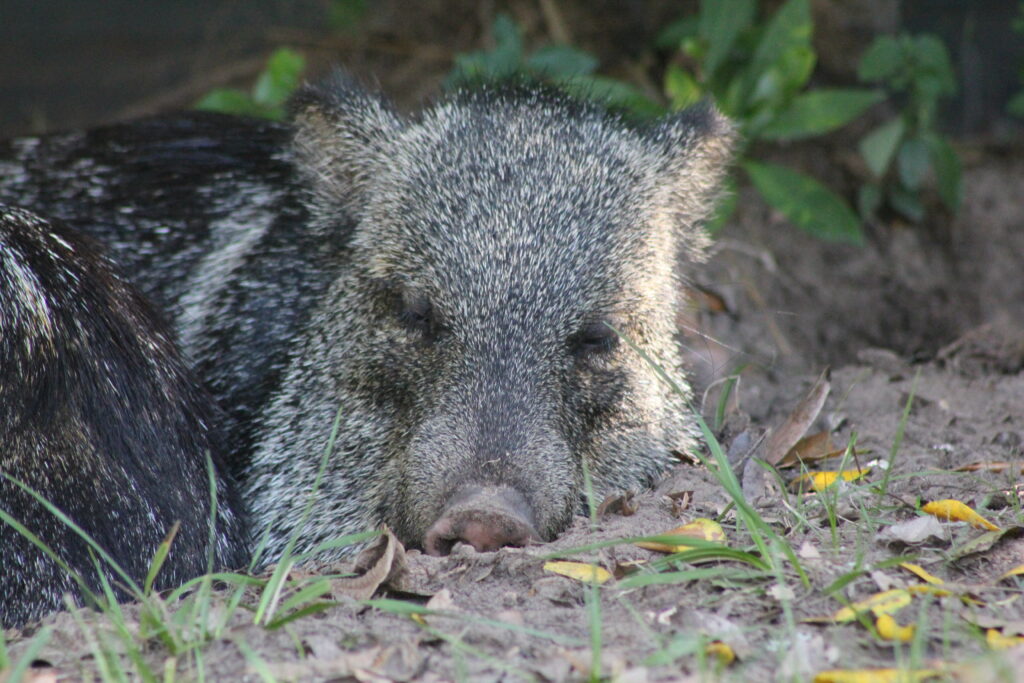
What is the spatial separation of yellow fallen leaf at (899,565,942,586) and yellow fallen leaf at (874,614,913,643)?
10.4 inches

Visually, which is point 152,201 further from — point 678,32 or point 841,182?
point 841,182

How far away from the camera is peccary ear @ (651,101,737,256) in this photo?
13.7 feet

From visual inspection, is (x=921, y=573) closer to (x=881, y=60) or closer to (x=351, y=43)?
(x=881, y=60)

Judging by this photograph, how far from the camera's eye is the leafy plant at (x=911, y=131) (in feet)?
19.6

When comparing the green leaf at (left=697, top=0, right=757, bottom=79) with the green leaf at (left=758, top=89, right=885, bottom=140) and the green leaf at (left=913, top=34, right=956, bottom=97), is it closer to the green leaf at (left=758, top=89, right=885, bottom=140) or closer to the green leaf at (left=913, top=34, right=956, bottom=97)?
the green leaf at (left=758, top=89, right=885, bottom=140)

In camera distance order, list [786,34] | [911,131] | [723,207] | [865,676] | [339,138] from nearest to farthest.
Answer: [865,676], [339,138], [723,207], [786,34], [911,131]

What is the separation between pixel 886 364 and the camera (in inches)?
197

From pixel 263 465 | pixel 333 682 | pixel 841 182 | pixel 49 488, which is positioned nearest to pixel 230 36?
pixel 841 182

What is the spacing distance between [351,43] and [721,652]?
6.06 metres

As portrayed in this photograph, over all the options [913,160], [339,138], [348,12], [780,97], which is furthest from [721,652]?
[348,12]

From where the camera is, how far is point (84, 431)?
3203mm

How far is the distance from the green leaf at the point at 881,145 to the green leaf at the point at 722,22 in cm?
98

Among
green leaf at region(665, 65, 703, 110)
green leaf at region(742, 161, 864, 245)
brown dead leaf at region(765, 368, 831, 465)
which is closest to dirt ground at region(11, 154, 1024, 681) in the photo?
brown dead leaf at region(765, 368, 831, 465)

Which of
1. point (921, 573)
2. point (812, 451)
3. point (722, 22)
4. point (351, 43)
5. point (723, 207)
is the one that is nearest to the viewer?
point (921, 573)
